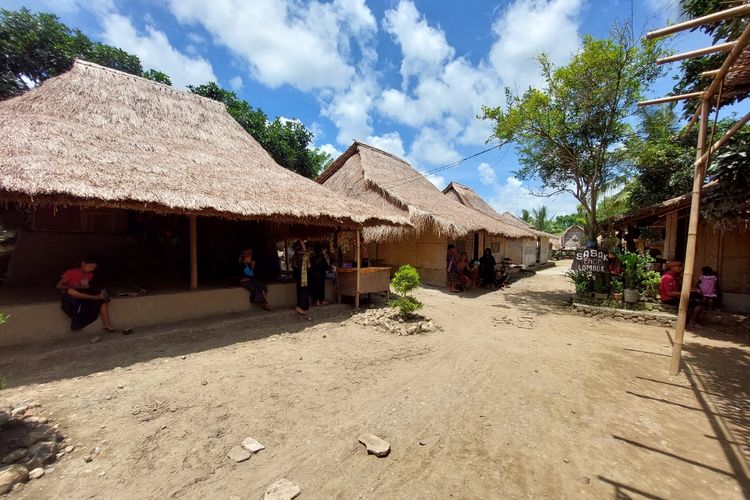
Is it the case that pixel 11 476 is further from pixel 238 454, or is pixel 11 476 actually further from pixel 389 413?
pixel 389 413

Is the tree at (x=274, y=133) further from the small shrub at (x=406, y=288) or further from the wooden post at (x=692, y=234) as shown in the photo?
the wooden post at (x=692, y=234)

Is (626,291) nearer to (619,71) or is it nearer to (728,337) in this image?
(728,337)

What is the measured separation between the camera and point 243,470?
2529mm

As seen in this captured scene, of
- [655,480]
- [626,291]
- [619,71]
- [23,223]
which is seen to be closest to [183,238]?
[23,223]

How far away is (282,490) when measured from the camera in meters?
2.29

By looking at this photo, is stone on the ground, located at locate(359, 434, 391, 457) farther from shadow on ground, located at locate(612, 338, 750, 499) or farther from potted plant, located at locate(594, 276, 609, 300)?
potted plant, located at locate(594, 276, 609, 300)

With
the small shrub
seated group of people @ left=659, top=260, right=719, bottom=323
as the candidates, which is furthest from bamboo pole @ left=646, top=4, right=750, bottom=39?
seated group of people @ left=659, top=260, right=719, bottom=323

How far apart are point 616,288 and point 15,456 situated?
1087cm

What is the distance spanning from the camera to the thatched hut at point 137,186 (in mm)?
4852

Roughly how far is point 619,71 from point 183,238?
13.1 meters

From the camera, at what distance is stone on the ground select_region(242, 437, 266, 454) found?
9.04ft

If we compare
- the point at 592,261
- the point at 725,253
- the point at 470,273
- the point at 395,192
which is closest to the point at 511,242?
the point at 470,273

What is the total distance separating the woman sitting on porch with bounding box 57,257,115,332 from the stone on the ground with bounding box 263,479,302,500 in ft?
15.0

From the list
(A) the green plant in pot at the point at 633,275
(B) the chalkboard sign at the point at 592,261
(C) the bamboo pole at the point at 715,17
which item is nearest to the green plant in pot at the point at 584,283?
(B) the chalkboard sign at the point at 592,261
